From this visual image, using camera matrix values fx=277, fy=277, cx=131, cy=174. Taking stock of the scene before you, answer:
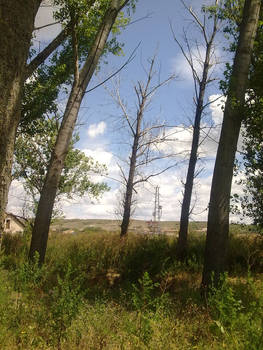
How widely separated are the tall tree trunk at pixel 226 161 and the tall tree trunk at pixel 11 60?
4.23 meters

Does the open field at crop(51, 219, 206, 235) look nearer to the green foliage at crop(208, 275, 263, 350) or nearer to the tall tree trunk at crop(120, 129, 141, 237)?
the tall tree trunk at crop(120, 129, 141, 237)

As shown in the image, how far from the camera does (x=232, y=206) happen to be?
28.1ft

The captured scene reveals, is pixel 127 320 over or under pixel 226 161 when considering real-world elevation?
under

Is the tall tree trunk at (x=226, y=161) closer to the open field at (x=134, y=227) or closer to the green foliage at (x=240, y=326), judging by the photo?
the green foliage at (x=240, y=326)

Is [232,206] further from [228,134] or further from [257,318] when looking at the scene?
[257,318]

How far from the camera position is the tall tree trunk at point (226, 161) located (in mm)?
5363

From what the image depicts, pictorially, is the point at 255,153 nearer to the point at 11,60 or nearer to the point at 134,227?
the point at 11,60

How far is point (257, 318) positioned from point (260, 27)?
25.1 feet

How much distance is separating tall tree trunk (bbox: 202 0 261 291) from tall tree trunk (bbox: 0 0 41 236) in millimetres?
4229

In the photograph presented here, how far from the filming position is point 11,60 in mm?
2084

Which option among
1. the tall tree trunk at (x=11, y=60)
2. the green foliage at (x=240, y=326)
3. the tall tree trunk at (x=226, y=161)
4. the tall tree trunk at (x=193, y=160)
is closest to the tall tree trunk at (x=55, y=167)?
the tall tree trunk at (x=226, y=161)

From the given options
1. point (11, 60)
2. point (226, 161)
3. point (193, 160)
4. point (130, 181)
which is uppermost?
point (193, 160)

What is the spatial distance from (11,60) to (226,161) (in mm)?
4561

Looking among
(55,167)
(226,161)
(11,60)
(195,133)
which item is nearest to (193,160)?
(195,133)
